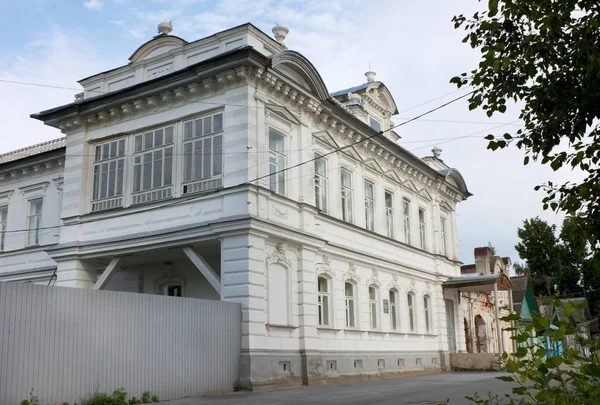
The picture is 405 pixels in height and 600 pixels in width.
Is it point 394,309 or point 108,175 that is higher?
point 108,175

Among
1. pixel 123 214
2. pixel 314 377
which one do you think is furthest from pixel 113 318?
pixel 314 377

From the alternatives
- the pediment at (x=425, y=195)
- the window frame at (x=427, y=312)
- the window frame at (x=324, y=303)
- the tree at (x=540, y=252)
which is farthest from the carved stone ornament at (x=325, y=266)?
the tree at (x=540, y=252)

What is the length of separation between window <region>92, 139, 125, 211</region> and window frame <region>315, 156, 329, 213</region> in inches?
254

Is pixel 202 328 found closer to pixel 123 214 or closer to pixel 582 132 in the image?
pixel 123 214

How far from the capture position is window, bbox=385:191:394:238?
27.6 m

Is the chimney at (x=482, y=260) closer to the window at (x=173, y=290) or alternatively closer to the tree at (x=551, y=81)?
the window at (x=173, y=290)

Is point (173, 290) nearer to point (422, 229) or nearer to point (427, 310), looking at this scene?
point (427, 310)

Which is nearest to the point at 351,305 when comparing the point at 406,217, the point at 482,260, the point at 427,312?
the point at 406,217

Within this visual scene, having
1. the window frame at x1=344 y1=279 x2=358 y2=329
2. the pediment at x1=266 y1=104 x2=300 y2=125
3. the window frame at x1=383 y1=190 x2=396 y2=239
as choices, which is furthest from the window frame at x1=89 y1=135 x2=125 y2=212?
the window frame at x1=383 y1=190 x2=396 y2=239

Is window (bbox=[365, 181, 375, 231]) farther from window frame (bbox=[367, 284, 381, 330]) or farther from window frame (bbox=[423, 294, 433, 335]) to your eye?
window frame (bbox=[423, 294, 433, 335])

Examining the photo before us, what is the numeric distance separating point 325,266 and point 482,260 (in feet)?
62.8

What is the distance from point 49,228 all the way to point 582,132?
23214mm

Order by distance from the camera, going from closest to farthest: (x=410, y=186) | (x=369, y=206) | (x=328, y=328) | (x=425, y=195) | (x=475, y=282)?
(x=328, y=328) < (x=369, y=206) < (x=410, y=186) < (x=475, y=282) < (x=425, y=195)

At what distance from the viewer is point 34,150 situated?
27.9m
